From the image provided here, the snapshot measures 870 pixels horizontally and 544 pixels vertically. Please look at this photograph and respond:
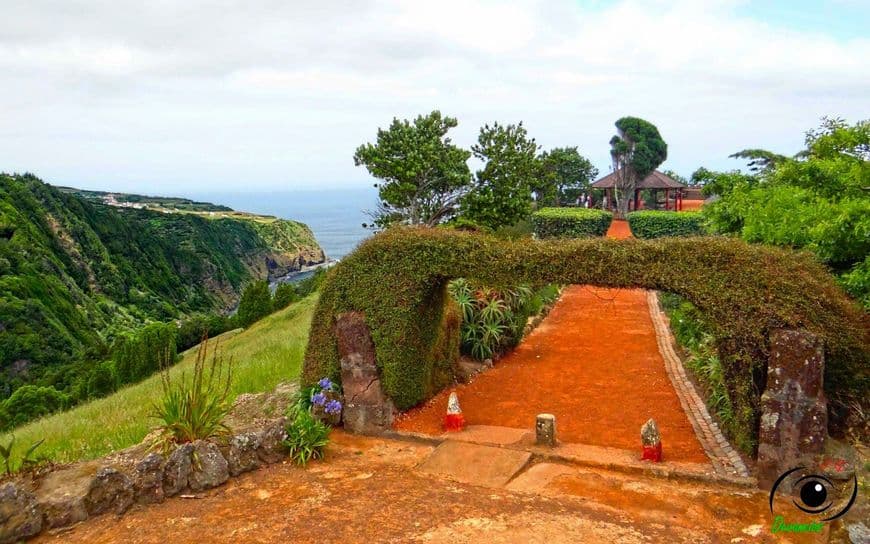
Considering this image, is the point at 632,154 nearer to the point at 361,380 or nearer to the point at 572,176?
the point at 572,176

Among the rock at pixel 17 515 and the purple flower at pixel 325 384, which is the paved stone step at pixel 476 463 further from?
the rock at pixel 17 515

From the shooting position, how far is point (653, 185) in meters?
41.9

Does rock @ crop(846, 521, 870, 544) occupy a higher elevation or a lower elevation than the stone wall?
lower

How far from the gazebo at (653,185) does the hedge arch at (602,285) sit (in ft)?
115

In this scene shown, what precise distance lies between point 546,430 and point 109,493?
5.22 metres

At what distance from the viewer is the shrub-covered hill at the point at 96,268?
44.2 meters

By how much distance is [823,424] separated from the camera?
664cm

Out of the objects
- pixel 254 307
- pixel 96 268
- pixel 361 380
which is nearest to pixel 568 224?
pixel 254 307

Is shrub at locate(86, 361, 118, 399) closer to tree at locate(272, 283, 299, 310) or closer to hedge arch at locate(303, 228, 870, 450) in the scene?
tree at locate(272, 283, 299, 310)

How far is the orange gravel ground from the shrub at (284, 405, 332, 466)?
1482 millimetres

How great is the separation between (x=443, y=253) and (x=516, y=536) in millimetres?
4187

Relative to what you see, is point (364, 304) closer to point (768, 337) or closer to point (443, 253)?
point (443, 253)
